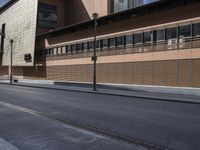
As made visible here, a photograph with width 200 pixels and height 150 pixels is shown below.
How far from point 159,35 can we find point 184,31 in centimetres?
333

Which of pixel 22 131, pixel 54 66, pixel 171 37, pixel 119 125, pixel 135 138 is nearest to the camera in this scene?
pixel 135 138

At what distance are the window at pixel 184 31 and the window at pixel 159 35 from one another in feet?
7.27

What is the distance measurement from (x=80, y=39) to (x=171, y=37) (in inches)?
711

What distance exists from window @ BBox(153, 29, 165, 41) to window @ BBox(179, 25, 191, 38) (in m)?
2.22

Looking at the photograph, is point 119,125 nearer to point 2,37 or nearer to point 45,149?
point 45,149

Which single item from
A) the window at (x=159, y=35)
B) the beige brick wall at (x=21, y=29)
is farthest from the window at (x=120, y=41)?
the beige brick wall at (x=21, y=29)

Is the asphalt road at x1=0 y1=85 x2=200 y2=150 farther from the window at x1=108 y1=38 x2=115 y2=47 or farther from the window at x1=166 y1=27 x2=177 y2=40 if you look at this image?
the window at x1=108 y1=38 x2=115 y2=47

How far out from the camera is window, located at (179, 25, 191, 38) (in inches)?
1189

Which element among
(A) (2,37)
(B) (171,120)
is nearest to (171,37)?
(B) (171,120)

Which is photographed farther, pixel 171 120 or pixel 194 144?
pixel 171 120

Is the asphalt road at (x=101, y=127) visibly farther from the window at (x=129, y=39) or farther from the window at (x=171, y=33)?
the window at (x=129, y=39)

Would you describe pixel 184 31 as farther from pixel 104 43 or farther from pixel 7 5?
pixel 7 5

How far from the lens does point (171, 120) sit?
11.0 metres

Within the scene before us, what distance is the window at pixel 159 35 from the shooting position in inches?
1297
